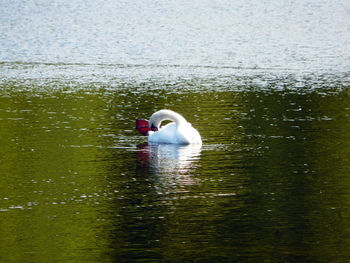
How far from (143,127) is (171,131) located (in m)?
1.06

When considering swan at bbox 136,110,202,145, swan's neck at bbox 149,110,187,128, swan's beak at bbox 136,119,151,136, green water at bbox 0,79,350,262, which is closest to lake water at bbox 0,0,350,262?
green water at bbox 0,79,350,262

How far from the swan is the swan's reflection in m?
0.17

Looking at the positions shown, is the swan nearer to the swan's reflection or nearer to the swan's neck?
the swan's neck

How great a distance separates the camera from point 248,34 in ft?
176

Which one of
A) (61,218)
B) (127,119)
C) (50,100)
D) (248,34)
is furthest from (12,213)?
(248,34)

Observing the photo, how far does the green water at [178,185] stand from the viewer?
481 inches

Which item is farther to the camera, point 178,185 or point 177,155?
point 177,155

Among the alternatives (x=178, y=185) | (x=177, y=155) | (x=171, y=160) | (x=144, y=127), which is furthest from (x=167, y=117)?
(x=178, y=185)

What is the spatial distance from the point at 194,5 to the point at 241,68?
3141 centimetres

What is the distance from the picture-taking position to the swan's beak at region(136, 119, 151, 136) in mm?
22281

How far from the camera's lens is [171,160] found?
18953 millimetres

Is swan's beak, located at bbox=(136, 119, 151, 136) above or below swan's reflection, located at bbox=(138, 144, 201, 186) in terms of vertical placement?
above

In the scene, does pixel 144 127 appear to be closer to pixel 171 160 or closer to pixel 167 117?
pixel 167 117

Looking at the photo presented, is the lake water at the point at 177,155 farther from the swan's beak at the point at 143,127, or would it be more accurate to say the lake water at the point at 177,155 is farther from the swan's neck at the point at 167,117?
the swan's neck at the point at 167,117
